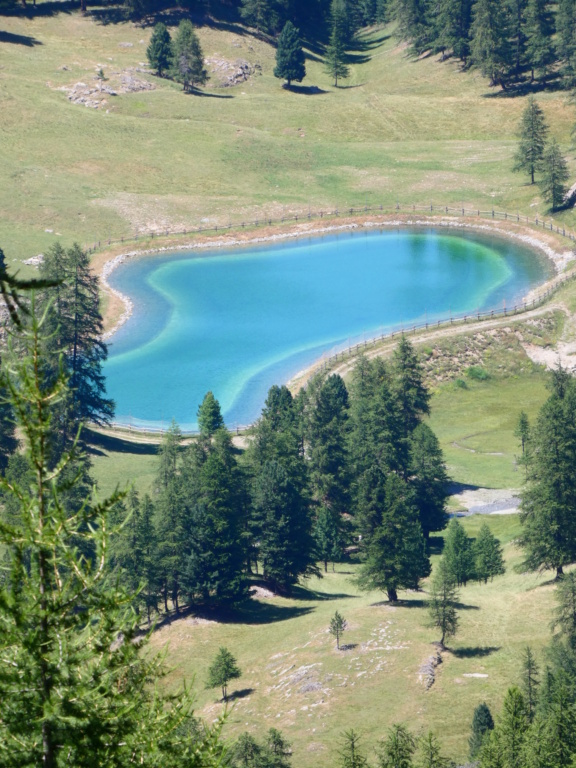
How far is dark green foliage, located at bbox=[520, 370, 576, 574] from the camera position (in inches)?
2859

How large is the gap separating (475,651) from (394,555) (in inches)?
443

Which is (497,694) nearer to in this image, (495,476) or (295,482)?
(295,482)

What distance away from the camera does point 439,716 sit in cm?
5381

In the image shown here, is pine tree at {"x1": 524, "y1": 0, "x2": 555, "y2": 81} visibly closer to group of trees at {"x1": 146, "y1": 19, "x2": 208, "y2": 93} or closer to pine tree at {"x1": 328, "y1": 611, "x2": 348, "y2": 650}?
group of trees at {"x1": 146, "y1": 19, "x2": 208, "y2": 93}

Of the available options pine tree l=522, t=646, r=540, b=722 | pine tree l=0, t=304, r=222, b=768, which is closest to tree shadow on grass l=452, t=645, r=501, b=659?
pine tree l=522, t=646, r=540, b=722

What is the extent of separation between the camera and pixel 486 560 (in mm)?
77312

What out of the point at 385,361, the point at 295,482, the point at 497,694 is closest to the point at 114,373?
the point at 385,361

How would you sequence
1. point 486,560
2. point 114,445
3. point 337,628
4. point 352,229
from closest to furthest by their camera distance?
point 337,628 < point 486,560 < point 114,445 < point 352,229

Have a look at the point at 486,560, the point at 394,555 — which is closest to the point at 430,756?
the point at 394,555

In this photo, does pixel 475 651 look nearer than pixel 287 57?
Yes

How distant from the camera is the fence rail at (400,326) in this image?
116m

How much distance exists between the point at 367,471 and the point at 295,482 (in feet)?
17.4

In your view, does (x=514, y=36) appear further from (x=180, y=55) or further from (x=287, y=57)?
(x=180, y=55)

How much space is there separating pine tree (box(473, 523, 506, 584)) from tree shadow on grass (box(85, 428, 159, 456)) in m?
31.9
